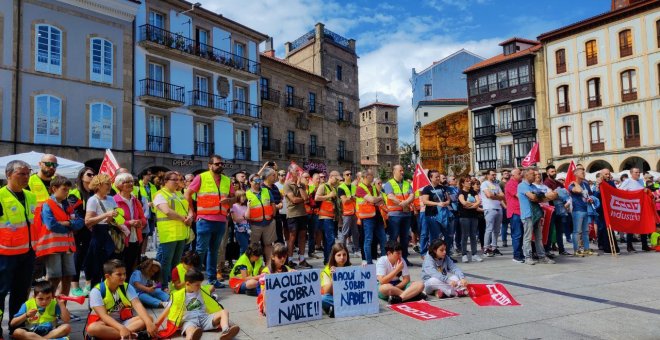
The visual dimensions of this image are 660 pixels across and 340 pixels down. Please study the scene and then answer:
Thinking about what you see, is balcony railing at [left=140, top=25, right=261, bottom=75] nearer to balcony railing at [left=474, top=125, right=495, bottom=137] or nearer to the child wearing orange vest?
the child wearing orange vest

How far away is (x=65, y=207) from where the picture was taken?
6.13 meters

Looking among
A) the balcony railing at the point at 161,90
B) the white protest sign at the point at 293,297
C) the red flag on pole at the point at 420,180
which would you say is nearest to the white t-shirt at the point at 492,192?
the red flag on pole at the point at 420,180

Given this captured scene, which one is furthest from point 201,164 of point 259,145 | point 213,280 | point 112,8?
point 213,280

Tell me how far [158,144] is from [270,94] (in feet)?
36.0

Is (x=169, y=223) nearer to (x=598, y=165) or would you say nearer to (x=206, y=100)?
(x=206, y=100)

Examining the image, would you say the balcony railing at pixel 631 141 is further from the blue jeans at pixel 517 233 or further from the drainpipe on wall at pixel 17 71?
the drainpipe on wall at pixel 17 71

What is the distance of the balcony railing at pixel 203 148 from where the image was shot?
92.6 feet

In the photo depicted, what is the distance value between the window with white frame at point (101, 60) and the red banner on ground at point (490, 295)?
2146cm

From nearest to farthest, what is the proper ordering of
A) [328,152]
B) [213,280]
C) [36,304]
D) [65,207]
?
1. [36,304]
2. [65,207]
3. [213,280]
4. [328,152]

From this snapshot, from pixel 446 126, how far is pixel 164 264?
151ft

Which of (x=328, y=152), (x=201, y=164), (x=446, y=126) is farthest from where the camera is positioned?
(x=446, y=126)

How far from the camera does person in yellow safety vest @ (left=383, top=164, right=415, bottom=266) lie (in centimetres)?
909

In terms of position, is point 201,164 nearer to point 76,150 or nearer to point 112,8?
point 76,150

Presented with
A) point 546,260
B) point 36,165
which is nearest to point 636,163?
point 546,260
